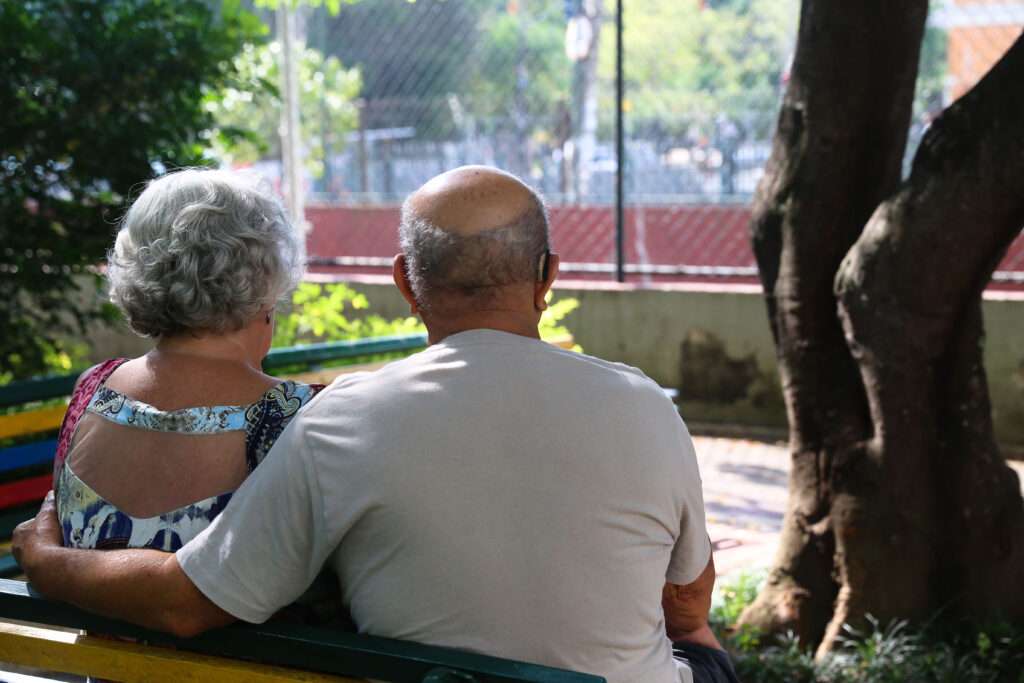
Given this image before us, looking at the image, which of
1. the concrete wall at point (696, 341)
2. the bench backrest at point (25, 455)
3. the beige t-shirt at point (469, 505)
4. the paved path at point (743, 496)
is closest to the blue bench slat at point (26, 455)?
the bench backrest at point (25, 455)

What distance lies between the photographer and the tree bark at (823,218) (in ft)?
13.6

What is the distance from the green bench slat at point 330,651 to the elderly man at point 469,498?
0.04 m

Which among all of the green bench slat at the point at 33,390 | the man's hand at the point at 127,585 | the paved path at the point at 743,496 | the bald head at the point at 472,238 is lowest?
the paved path at the point at 743,496

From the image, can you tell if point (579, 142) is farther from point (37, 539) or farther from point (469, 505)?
point (469, 505)

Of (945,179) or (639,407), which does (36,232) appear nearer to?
(945,179)

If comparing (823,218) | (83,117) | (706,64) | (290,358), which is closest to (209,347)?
(290,358)

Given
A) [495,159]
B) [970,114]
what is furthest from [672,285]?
[495,159]

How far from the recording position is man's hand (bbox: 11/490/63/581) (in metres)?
2.16

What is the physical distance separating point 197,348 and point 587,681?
0.90m

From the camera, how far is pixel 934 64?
1817 centimetres

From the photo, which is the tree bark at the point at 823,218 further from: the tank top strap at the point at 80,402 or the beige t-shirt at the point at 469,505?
the tank top strap at the point at 80,402

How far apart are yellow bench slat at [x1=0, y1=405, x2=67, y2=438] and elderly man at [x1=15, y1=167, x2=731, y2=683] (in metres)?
1.63

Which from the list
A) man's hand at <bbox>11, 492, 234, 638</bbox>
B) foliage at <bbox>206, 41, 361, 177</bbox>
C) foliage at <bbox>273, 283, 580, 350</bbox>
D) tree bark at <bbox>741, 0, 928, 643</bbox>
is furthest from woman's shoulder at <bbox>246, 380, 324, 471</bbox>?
foliage at <bbox>206, 41, 361, 177</bbox>

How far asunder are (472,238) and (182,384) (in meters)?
0.58
